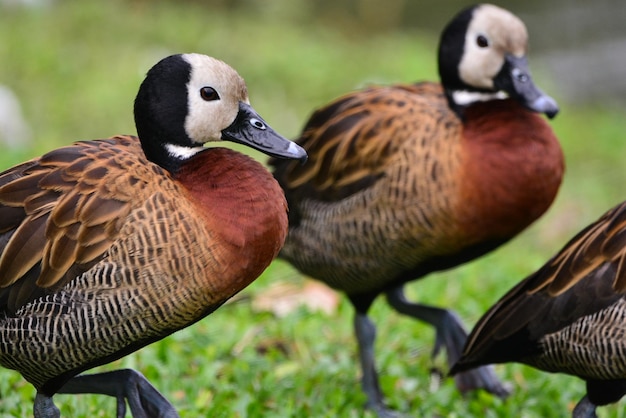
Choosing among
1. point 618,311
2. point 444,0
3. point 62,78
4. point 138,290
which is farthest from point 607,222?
point 444,0

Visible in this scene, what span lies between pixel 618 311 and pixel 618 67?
11.8 m

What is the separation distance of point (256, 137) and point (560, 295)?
1.33 metres

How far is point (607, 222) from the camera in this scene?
4062 mm

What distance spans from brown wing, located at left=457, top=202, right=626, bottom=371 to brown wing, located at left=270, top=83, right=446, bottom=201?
872 millimetres

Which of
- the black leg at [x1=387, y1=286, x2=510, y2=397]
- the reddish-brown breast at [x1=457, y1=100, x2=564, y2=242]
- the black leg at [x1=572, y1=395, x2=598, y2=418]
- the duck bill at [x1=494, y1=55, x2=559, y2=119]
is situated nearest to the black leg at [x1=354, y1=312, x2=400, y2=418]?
the black leg at [x1=387, y1=286, x2=510, y2=397]

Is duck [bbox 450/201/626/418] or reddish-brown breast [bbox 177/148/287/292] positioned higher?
reddish-brown breast [bbox 177/148/287/292]

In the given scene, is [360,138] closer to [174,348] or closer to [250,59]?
[174,348]

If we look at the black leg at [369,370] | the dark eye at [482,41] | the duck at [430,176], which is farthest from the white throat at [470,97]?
the black leg at [369,370]

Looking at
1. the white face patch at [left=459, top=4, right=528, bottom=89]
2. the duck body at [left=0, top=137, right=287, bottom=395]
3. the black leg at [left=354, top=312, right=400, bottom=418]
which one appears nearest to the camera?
the duck body at [left=0, top=137, right=287, bottom=395]

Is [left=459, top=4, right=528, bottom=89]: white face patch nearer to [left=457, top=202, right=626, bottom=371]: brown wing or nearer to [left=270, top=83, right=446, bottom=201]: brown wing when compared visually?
[left=270, top=83, right=446, bottom=201]: brown wing

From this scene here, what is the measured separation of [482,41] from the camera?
4910 mm

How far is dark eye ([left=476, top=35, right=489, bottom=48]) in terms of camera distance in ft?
16.1

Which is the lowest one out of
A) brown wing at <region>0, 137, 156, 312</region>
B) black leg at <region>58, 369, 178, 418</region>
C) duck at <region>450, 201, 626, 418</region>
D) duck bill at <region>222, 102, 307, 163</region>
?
black leg at <region>58, 369, 178, 418</region>

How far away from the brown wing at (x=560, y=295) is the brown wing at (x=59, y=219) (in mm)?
1595
